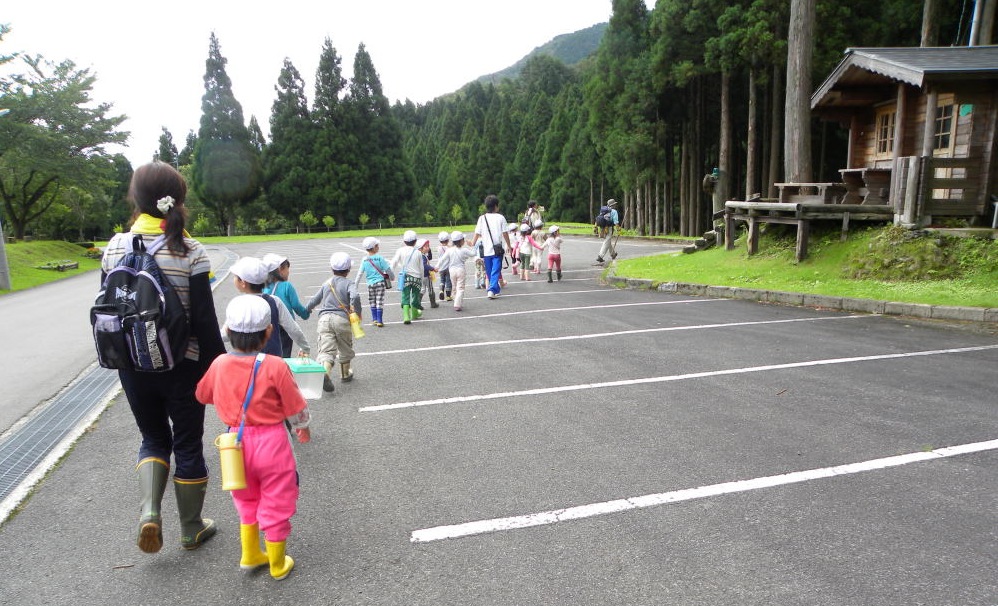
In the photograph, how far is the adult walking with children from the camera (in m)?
11.4

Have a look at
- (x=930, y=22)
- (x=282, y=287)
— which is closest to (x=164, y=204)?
(x=282, y=287)

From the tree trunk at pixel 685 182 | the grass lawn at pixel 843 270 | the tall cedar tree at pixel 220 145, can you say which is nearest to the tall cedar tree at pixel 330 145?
the tall cedar tree at pixel 220 145

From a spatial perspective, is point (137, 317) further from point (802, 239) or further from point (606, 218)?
point (606, 218)

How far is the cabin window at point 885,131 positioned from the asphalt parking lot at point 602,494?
8917 mm

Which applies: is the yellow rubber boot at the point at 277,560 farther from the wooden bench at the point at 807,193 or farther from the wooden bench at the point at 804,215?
the wooden bench at the point at 807,193

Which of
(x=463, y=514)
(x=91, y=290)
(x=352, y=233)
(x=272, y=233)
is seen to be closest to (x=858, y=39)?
(x=463, y=514)

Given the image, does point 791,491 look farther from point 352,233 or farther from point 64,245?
point 352,233

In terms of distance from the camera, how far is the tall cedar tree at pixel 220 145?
149 ft

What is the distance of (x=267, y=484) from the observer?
9.21ft

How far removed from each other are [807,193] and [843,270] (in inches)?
174

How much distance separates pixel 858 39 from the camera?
2038 cm

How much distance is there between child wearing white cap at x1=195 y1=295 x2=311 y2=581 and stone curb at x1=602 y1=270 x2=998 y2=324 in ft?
28.7

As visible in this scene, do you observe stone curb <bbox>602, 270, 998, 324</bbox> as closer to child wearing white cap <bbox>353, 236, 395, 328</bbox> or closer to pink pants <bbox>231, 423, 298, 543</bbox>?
child wearing white cap <bbox>353, 236, 395, 328</bbox>

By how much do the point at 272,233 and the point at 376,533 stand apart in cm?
5040
